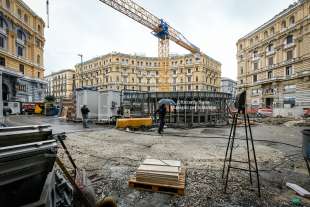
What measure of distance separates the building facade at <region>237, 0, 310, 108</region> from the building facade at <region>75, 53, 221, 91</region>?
81.7 ft

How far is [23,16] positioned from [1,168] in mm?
43065

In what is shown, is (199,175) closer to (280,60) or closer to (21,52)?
(21,52)

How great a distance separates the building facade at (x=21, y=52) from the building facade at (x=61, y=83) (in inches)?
1853

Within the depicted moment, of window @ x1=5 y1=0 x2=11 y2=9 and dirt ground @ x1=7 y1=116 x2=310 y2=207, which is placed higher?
window @ x1=5 y1=0 x2=11 y2=9

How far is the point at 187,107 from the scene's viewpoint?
1466 cm

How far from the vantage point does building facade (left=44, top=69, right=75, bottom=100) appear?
279 feet

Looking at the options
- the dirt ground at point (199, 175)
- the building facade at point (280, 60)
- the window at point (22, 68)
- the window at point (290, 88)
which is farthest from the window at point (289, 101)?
the window at point (22, 68)

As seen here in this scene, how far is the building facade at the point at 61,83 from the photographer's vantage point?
85.1 meters

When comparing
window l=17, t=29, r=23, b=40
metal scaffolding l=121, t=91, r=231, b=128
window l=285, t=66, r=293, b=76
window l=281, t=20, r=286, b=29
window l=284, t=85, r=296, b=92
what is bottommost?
metal scaffolding l=121, t=91, r=231, b=128

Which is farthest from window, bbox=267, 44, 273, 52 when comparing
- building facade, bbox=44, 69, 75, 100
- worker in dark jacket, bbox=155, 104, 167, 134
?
building facade, bbox=44, 69, 75, 100

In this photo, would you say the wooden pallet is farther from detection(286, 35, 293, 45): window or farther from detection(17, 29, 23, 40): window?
detection(286, 35, 293, 45): window

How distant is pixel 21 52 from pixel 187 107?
3506 cm

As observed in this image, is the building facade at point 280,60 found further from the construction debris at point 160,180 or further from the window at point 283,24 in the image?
the construction debris at point 160,180

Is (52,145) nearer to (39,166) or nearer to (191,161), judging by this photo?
(39,166)
